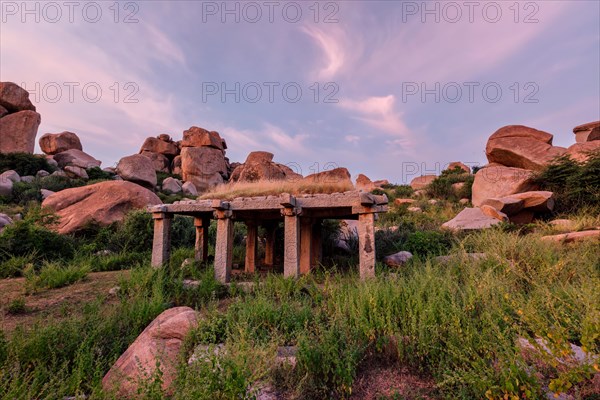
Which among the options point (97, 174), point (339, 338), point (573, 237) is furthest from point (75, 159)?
point (573, 237)

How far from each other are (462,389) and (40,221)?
1398cm

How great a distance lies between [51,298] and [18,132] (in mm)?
30156

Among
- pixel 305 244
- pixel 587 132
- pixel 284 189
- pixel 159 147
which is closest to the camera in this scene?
pixel 284 189

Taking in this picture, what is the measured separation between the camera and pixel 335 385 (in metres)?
3.40

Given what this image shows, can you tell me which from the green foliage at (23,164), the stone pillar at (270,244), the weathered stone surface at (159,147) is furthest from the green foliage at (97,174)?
the stone pillar at (270,244)

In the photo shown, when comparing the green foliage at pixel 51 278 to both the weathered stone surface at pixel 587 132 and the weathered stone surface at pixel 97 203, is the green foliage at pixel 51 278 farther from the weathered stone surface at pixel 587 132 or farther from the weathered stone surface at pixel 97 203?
the weathered stone surface at pixel 587 132

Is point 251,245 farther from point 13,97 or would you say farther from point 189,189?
point 13,97

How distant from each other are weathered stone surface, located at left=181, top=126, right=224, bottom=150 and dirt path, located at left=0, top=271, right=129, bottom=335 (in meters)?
28.5

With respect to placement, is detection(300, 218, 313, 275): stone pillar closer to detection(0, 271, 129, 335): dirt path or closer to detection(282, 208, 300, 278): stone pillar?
detection(282, 208, 300, 278): stone pillar

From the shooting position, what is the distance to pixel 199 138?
1390 inches

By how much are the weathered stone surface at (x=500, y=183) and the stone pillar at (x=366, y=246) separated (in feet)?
39.9

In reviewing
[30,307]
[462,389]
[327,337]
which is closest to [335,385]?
[327,337]

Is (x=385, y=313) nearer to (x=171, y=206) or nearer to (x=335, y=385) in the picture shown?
(x=335, y=385)

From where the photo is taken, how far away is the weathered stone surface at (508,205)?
1295 cm
